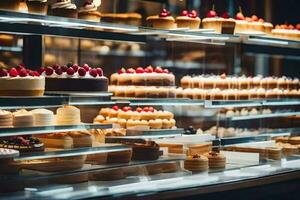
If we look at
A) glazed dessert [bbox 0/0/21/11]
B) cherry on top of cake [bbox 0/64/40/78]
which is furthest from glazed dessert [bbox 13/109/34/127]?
glazed dessert [bbox 0/0/21/11]

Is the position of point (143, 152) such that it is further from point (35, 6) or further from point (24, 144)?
point (35, 6)

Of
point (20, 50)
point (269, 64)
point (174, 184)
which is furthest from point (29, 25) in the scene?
point (269, 64)

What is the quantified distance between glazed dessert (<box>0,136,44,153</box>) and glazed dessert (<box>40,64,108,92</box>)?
0.47 m

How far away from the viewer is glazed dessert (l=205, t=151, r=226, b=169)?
6.17 metres

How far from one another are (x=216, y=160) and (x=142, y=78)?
3.45 feet

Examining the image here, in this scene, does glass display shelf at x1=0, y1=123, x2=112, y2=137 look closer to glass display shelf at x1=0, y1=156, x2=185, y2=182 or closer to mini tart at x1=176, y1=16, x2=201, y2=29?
glass display shelf at x1=0, y1=156, x2=185, y2=182

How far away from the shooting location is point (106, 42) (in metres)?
6.77

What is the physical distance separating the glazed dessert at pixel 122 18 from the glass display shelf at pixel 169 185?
1830mm

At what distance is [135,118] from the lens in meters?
6.25

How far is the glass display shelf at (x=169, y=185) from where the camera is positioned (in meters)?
4.65

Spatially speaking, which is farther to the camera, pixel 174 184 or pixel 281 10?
pixel 281 10

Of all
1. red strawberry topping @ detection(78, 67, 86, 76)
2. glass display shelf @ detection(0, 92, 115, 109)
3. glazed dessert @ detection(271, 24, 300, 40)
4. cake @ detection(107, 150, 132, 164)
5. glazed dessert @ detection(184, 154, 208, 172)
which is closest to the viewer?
glass display shelf @ detection(0, 92, 115, 109)

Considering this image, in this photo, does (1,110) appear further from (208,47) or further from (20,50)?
(208,47)

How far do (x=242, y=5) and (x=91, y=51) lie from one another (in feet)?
10.4
